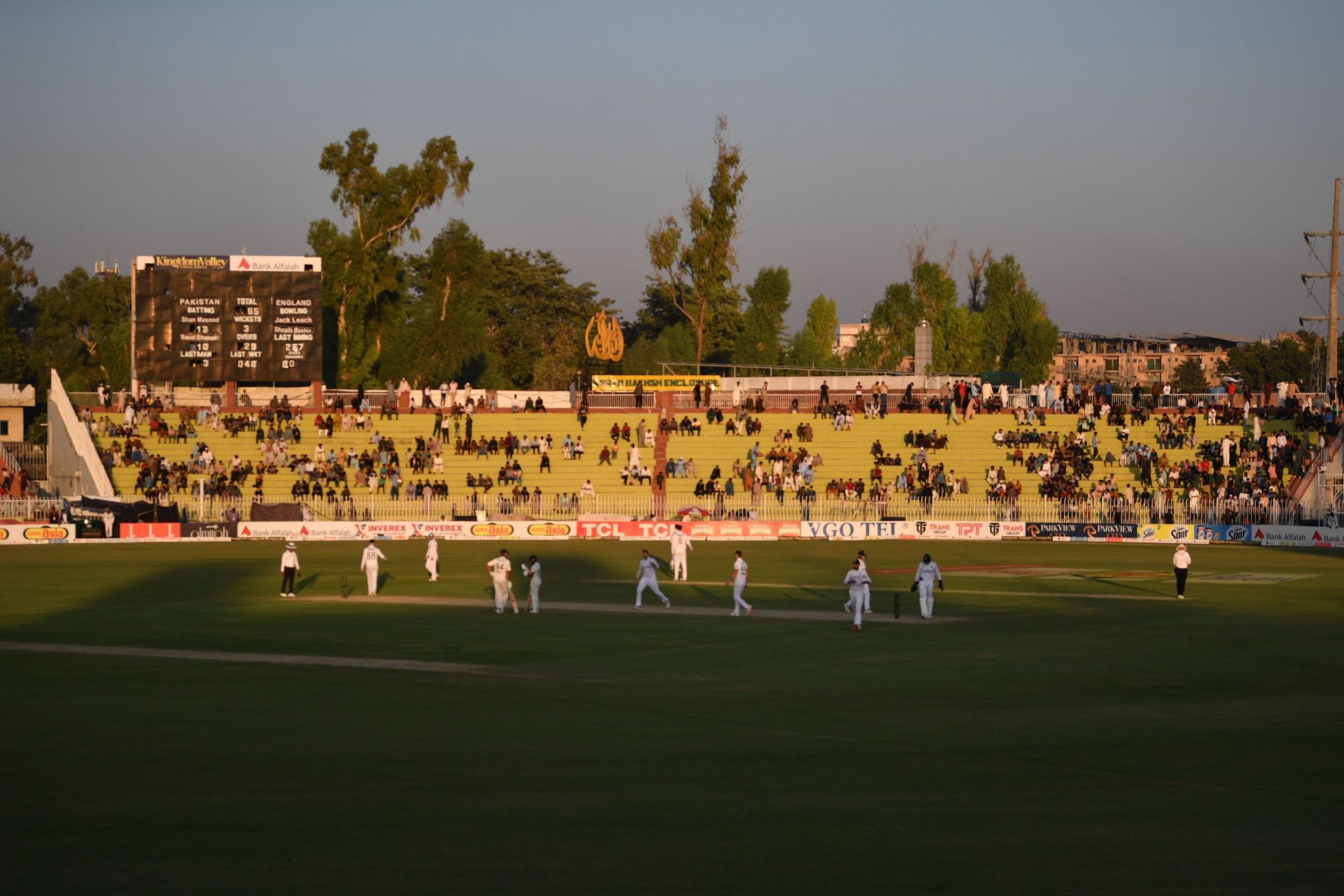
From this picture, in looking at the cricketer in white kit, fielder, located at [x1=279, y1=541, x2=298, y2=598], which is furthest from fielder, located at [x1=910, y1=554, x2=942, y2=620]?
fielder, located at [x1=279, y1=541, x2=298, y2=598]

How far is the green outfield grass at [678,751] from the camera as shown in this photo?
1264cm

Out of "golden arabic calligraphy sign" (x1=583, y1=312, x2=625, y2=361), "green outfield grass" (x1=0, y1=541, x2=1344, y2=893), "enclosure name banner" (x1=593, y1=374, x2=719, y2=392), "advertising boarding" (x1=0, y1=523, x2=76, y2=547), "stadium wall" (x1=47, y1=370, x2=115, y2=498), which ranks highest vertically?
"golden arabic calligraphy sign" (x1=583, y1=312, x2=625, y2=361)

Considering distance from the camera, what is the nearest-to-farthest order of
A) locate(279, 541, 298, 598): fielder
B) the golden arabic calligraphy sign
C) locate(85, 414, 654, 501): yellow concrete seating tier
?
locate(279, 541, 298, 598): fielder < locate(85, 414, 654, 501): yellow concrete seating tier < the golden arabic calligraphy sign

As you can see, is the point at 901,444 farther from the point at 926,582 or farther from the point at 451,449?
the point at 926,582

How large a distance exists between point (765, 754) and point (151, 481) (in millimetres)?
42621

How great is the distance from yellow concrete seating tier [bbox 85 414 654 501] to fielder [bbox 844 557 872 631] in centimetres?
2697

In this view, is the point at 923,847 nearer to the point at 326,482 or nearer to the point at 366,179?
the point at 326,482

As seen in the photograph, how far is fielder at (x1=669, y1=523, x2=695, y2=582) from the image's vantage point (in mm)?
37094

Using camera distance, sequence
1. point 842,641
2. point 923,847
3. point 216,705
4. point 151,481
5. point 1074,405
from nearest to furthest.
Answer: point 923,847 → point 216,705 → point 842,641 → point 151,481 → point 1074,405

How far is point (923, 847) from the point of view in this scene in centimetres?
1319

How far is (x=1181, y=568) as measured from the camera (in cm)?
3338

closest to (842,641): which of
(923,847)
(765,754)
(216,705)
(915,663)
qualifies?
(915,663)

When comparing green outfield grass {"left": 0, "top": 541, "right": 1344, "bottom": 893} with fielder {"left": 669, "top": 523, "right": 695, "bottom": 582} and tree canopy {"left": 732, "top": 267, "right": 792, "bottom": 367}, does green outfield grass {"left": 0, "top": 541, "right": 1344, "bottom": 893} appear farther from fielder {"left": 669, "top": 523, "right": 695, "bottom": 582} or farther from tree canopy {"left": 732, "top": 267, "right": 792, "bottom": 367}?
tree canopy {"left": 732, "top": 267, "right": 792, "bottom": 367}

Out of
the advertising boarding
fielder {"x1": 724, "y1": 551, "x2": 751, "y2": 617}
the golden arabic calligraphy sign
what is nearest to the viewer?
fielder {"x1": 724, "y1": 551, "x2": 751, "y2": 617}
